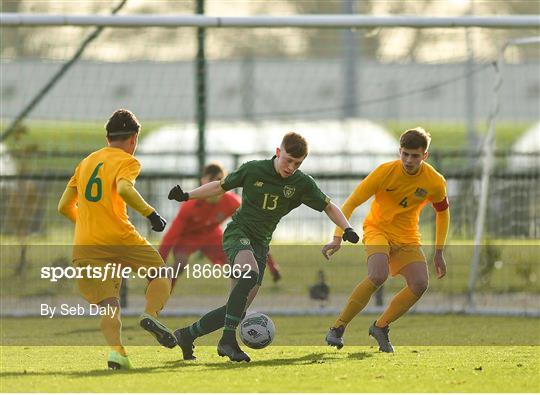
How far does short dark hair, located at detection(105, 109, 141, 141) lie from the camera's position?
900 cm

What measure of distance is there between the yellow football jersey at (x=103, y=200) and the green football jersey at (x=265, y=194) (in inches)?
36.0

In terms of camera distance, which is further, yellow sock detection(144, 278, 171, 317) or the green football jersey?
the green football jersey

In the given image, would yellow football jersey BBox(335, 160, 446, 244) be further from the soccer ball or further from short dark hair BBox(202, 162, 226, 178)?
short dark hair BBox(202, 162, 226, 178)

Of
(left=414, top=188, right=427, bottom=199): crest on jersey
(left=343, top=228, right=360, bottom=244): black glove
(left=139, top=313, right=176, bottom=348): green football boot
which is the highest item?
(left=414, top=188, right=427, bottom=199): crest on jersey

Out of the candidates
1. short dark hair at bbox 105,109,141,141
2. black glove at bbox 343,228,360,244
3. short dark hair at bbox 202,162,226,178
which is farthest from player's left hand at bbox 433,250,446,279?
short dark hair at bbox 202,162,226,178

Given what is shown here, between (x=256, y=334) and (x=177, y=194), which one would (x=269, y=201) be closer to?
(x=177, y=194)

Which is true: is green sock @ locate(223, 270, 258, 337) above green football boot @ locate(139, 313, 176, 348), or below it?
above

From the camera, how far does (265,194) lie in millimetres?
9445

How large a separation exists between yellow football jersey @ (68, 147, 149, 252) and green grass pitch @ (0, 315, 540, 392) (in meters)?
0.88

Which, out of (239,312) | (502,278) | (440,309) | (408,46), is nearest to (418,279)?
(239,312)

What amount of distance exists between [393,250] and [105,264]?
255 centimetres

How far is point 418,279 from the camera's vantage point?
10.2 meters

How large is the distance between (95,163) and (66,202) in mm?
405

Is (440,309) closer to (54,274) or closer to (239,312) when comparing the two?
(54,274)
